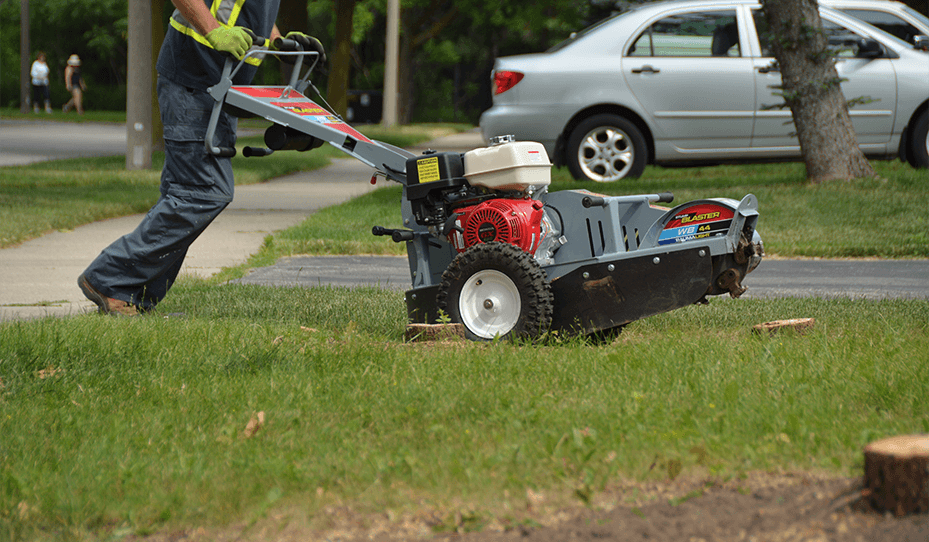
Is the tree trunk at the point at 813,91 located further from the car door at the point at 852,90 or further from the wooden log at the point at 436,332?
the wooden log at the point at 436,332

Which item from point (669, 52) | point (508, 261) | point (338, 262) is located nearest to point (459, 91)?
point (669, 52)

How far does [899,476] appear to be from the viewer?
6.94ft

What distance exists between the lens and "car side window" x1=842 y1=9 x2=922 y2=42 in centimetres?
1046

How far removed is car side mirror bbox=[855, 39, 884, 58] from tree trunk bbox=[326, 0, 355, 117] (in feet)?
51.4

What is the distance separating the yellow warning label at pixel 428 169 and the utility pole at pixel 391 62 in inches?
857

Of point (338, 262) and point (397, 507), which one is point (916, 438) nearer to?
point (397, 507)

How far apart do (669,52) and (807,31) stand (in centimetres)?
135

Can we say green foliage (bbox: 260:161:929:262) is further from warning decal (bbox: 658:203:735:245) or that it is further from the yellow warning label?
warning decal (bbox: 658:203:735:245)

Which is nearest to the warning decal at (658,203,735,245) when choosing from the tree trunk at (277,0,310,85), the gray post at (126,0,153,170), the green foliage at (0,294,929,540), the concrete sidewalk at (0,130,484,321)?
the green foliage at (0,294,929,540)

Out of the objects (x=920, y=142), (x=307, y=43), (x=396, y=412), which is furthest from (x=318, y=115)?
(x=920, y=142)

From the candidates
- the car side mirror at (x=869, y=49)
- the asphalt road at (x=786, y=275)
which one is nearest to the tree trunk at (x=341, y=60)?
the car side mirror at (x=869, y=49)

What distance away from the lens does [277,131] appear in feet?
14.8

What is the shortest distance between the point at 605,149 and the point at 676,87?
905 millimetres

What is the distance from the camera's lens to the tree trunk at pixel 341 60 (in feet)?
80.4
